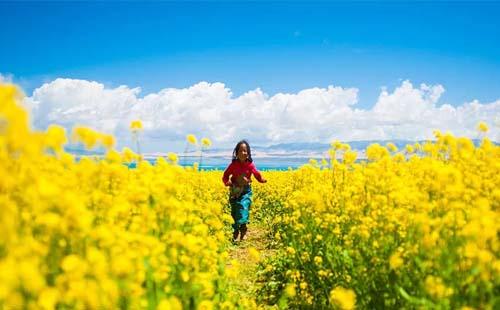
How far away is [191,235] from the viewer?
Result: 4.39 metres

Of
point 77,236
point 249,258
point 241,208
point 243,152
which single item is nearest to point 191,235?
point 77,236

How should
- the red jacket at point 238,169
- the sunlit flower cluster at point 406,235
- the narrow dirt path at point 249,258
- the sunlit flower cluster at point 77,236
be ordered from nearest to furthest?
1. the sunlit flower cluster at point 77,236
2. the sunlit flower cluster at point 406,235
3. the narrow dirt path at point 249,258
4. the red jacket at point 238,169

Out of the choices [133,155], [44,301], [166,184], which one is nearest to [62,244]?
[44,301]

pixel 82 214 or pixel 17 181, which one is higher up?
pixel 17 181

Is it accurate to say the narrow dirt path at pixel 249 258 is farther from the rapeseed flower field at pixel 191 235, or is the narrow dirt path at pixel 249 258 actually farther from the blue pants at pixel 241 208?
the blue pants at pixel 241 208

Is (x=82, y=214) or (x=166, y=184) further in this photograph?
(x=166, y=184)

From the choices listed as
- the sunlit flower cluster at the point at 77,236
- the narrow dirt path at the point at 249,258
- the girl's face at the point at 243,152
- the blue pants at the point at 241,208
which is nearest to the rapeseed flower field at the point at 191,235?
the sunlit flower cluster at the point at 77,236

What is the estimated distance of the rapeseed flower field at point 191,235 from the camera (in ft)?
7.55

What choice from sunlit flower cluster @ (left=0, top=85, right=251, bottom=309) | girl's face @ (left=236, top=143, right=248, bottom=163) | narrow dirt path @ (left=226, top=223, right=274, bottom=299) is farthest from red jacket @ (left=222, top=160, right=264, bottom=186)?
sunlit flower cluster @ (left=0, top=85, right=251, bottom=309)

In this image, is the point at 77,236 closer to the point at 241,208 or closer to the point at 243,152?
the point at 243,152

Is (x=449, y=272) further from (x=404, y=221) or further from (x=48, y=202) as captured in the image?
(x=48, y=202)

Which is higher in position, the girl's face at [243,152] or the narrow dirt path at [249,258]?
the girl's face at [243,152]

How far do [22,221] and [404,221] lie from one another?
3.19 m

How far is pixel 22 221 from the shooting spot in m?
2.83
